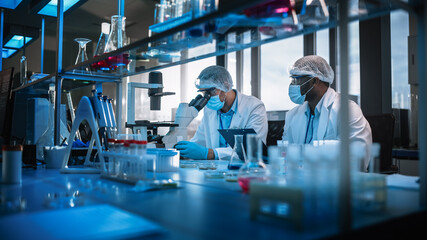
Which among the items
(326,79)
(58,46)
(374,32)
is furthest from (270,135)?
(58,46)

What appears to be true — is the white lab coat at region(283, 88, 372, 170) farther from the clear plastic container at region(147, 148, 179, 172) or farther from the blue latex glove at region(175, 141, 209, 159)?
the clear plastic container at region(147, 148, 179, 172)

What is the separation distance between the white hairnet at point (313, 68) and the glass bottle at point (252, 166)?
1633 millimetres

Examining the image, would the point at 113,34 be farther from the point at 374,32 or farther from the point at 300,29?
the point at 374,32

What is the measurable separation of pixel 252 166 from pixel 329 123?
5.20 feet

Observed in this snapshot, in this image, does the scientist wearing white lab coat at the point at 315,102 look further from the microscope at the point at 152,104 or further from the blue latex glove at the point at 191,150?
the microscope at the point at 152,104

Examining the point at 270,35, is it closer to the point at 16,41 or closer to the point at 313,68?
the point at 313,68

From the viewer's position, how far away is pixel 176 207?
92cm

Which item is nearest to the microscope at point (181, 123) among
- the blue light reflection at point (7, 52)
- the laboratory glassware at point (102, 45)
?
the laboratory glassware at point (102, 45)

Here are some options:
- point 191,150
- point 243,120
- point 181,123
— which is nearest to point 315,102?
point 243,120

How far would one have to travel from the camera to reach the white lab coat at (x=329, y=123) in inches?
94.7

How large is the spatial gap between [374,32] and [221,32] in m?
3.12

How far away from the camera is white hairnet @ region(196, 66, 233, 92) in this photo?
9.89 feet

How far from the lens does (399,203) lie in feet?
3.08

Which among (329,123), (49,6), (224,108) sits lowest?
(329,123)
